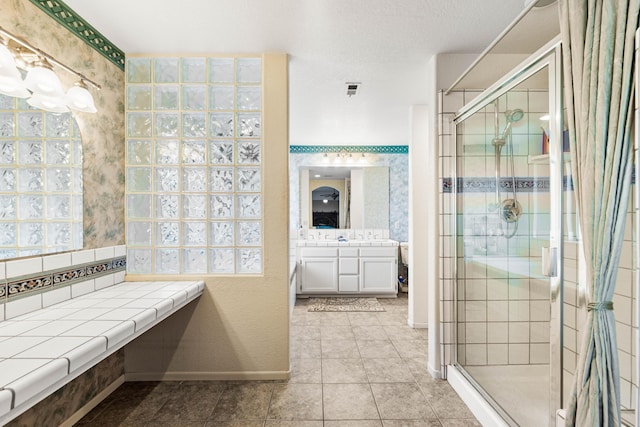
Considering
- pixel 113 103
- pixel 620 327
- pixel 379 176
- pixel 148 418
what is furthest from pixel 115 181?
pixel 379 176

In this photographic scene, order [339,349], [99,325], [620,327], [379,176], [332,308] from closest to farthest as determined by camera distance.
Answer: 1. [99,325]
2. [620,327]
3. [339,349]
4. [332,308]
5. [379,176]

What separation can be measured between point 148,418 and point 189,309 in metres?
0.64

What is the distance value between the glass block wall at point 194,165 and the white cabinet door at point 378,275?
2.29m

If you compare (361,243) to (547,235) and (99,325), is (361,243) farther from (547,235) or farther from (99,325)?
(99,325)

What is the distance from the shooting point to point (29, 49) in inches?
52.4

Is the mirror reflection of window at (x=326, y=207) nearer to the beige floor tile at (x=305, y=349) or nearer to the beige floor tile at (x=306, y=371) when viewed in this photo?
the beige floor tile at (x=305, y=349)

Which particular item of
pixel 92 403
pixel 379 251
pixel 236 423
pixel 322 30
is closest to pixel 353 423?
pixel 236 423

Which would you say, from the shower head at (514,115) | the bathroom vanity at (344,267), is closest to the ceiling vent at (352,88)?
the shower head at (514,115)

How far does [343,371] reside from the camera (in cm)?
222

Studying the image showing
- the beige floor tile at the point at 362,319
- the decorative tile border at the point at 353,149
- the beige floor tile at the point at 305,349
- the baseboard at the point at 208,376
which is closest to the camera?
the baseboard at the point at 208,376

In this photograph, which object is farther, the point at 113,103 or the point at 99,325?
the point at 113,103

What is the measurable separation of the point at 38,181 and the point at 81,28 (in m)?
0.97

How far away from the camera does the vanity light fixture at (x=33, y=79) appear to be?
126cm

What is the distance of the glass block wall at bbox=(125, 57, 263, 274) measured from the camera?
6.95ft
